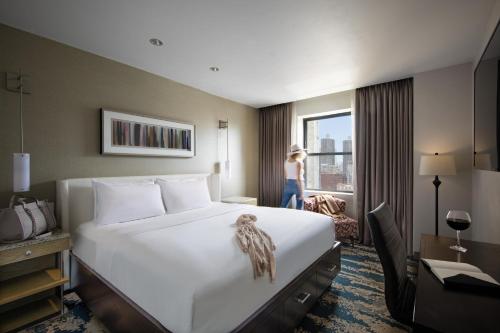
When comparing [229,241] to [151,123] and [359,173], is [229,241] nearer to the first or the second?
[151,123]

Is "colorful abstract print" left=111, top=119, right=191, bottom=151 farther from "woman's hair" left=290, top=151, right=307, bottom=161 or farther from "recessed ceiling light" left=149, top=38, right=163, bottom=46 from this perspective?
"woman's hair" left=290, top=151, right=307, bottom=161

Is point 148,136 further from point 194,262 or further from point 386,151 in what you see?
point 386,151

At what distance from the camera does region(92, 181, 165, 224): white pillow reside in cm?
224

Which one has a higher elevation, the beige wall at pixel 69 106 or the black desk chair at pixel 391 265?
the beige wall at pixel 69 106

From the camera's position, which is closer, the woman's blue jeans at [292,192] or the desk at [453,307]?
the desk at [453,307]

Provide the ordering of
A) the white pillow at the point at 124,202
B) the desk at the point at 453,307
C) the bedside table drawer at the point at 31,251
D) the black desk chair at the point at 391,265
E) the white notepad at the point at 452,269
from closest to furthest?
the desk at the point at 453,307
the white notepad at the point at 452,269
the black desk chair at the point at 391,265
the bedside table drawer at the point at 31,251
the white pillow at the point at 124,202

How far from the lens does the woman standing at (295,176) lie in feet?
13.1

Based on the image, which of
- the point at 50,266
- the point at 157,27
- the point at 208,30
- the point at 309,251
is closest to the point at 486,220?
the point at 309,251

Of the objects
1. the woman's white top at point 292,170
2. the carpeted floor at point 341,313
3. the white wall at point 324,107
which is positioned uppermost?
the white wall at point 324,107

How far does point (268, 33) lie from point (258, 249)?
1937 mm

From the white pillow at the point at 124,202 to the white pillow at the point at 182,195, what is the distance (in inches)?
6.3

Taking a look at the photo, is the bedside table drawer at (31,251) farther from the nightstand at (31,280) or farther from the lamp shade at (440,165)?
the lamp shade at (440,165)

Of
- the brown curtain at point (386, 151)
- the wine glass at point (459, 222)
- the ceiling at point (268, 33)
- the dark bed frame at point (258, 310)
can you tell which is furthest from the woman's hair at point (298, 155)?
the wine glass at point (459, 222)

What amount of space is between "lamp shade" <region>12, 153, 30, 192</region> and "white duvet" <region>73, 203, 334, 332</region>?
590 millimetres
